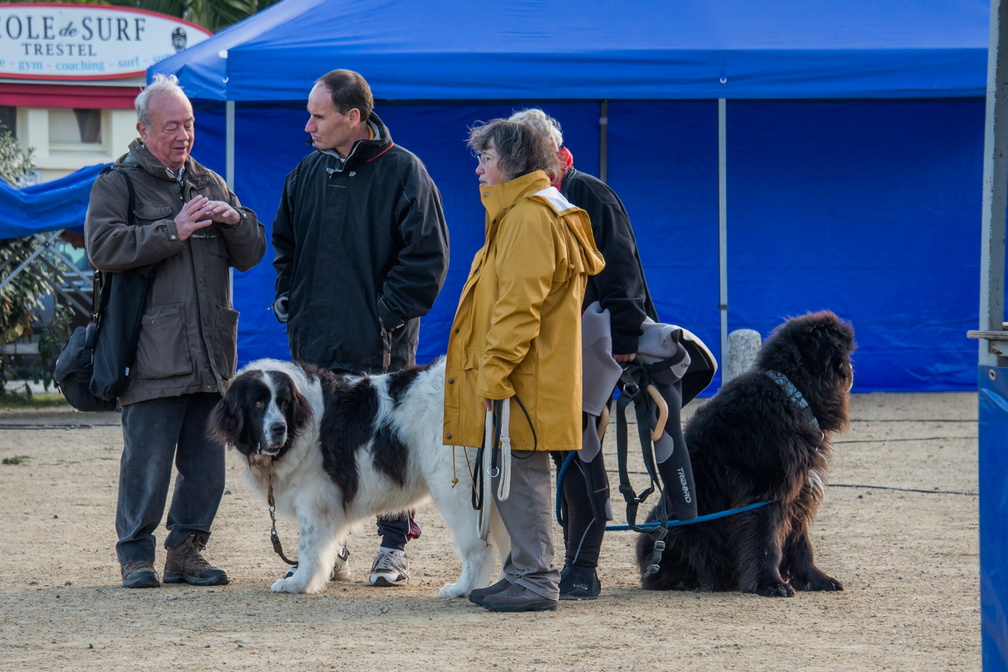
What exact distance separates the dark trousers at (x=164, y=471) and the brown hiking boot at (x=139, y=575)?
0.10ft

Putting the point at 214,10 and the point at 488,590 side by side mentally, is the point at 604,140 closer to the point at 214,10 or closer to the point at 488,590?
the point at 488,590

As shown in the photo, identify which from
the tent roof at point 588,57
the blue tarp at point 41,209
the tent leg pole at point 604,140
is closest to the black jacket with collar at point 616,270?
the tent roof at point 588,57

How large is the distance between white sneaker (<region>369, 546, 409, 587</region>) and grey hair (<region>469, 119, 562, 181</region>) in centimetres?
170

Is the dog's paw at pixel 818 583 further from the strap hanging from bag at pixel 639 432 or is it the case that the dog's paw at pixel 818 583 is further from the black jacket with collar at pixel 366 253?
the black jacket with collar at pixel 366 253

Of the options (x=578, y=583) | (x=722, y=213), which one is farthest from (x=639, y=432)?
(x=722, y=213)

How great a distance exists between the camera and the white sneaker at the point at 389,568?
492cm

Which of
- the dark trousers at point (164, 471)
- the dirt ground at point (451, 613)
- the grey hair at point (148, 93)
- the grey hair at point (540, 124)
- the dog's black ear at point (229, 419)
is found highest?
the grey hair at point (148, 93)

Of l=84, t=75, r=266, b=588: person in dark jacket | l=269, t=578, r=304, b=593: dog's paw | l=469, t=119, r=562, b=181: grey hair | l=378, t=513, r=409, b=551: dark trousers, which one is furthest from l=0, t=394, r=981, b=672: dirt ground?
l=469, t=119, r=562, b=181: grey hair

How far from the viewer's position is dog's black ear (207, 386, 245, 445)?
459 cm

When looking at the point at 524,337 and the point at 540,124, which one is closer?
the point at 524,337

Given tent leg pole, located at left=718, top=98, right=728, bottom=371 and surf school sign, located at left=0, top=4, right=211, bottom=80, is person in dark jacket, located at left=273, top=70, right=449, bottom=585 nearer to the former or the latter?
tent leg pole, located at left=718, top=98, right=728, bottom=371

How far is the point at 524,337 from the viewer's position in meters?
4.02

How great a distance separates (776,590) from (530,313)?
1.51 meters

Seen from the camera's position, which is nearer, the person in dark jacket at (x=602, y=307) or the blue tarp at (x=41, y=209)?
the person in dark jacket at (x=602, y=307)
